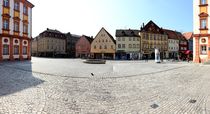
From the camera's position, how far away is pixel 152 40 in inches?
2817

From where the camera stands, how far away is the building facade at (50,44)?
85.8 metres

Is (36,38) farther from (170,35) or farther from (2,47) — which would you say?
(2,47)

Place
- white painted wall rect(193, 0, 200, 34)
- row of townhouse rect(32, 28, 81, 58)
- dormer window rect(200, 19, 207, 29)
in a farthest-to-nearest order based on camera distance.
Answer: row of townhouse rect(32, 28, 81, 58), white painted wall rect(193, 0, 200, 34), dormer window rect(200, 19, 207, 29)

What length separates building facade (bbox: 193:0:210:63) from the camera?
106ft

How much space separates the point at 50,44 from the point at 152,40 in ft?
138

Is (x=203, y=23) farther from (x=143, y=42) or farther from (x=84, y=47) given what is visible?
(x=84, y=47)

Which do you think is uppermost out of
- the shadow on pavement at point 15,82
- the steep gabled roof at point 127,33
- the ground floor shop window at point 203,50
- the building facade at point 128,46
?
the steep gabled roof at point 127,33

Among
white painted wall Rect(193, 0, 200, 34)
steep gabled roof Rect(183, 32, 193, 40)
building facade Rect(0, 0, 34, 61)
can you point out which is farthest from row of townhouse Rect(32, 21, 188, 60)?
building facade Rect(0, 0, 34, 61)

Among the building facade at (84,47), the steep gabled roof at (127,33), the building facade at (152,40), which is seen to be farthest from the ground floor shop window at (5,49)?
the building facade at (152,40)

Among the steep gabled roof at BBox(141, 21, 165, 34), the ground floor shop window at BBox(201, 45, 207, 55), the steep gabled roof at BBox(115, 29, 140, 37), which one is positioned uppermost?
the steep gabled roof at BBox(141, 21, 165, 34)

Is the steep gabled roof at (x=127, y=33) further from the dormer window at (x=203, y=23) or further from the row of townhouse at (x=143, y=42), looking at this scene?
the dormer window at (x=203, y=23)

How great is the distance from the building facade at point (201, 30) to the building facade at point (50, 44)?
2457 inches

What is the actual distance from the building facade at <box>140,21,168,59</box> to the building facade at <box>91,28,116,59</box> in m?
10.2

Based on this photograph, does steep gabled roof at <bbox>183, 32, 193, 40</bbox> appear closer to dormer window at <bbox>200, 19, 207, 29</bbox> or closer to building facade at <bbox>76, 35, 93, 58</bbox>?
building facade at <bbox>76, 35, 93, 58</bbox>
